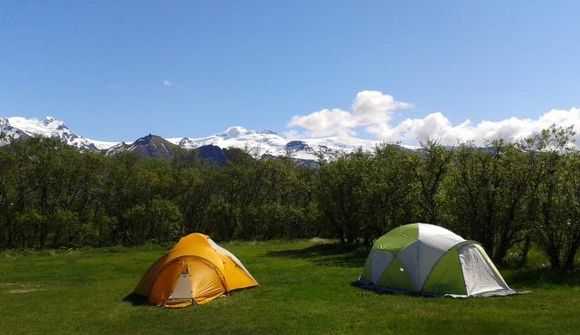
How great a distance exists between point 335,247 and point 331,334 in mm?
37341

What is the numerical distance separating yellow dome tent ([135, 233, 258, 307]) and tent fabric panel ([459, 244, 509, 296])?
10.9m

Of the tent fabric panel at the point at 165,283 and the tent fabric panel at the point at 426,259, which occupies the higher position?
the tent fabric panel at the point at 426,259

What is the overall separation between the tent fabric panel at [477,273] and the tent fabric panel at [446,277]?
0.83 ft

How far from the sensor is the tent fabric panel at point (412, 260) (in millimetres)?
22828

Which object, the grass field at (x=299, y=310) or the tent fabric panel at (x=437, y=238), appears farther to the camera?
the tent fabric panel at (x=437, y=238)

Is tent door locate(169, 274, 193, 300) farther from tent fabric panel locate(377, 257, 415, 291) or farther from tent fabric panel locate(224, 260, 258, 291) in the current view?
tent fabric panel locate(377, 257, 415, 291)

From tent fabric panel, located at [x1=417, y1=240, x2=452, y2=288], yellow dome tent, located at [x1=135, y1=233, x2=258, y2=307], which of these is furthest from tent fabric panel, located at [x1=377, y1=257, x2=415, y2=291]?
yellow dome tent, located at [x1=135, y1=233, x2=258, y2=307]

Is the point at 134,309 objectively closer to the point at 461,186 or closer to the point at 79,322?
the point at 79,322

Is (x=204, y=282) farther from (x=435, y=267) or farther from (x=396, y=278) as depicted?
(x=435, y=267)

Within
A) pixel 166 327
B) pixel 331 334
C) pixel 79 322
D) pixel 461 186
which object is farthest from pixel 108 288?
pixel 461 186

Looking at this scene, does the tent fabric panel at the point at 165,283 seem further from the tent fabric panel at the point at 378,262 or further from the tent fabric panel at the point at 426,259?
the tent fabric panel at the point at 426,259

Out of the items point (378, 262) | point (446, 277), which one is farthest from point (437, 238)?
point (378, 262)

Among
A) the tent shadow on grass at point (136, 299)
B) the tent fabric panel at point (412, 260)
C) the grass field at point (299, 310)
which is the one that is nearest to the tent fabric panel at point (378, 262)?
the tent fabric panel at point (412, 260)

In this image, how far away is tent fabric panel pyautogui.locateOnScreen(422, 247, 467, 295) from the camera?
2181 centimetres
